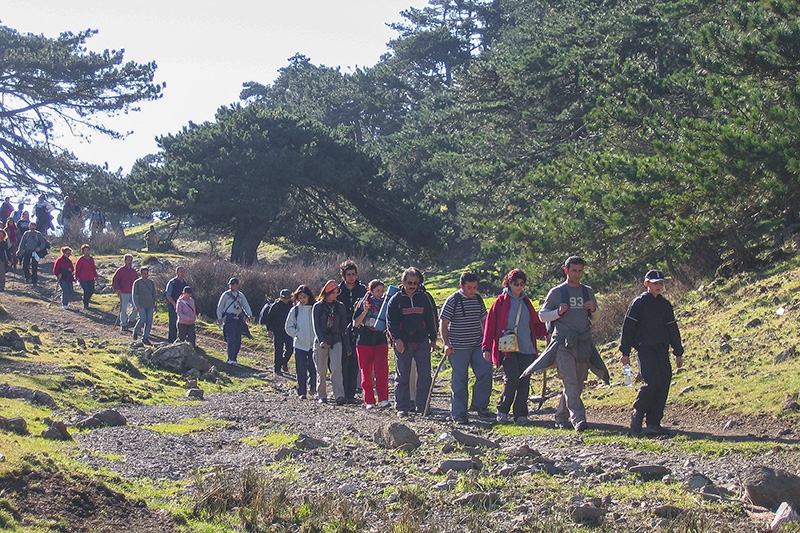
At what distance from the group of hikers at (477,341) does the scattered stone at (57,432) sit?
454 cm

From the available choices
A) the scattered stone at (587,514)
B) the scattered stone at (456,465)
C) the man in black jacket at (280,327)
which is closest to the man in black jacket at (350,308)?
the man in black jacket at (280,327)

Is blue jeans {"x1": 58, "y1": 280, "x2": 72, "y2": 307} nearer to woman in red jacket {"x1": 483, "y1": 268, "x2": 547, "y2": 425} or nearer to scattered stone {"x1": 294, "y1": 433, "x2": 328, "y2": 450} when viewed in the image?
woman in red jacket {"x1": 483, "y1": 268, "x2": 547, "y2": 425}

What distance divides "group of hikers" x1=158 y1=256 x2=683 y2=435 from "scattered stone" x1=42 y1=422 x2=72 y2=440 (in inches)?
178

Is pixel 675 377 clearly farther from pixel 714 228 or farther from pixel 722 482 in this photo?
pixel 722 482

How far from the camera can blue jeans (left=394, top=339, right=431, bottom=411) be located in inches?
540

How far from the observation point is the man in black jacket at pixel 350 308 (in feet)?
51.5

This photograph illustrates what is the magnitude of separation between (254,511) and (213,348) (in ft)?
54.1

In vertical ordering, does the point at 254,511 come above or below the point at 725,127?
below

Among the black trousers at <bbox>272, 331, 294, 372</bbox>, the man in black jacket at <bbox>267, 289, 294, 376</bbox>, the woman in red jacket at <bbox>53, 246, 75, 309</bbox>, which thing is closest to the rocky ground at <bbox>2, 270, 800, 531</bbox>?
the man in black jacket at <bbox>267, 289, 294, 376</bbox>

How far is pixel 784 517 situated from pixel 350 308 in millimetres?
9440

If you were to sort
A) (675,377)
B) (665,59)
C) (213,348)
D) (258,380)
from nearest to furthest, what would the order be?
(675,377) < (258,380) < (213,348) < (665,59)

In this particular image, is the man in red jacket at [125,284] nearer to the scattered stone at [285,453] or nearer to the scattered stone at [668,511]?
the scattered stone at [285,453]

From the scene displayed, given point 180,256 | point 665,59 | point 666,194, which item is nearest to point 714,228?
point 666,194

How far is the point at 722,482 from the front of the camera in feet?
27.6
